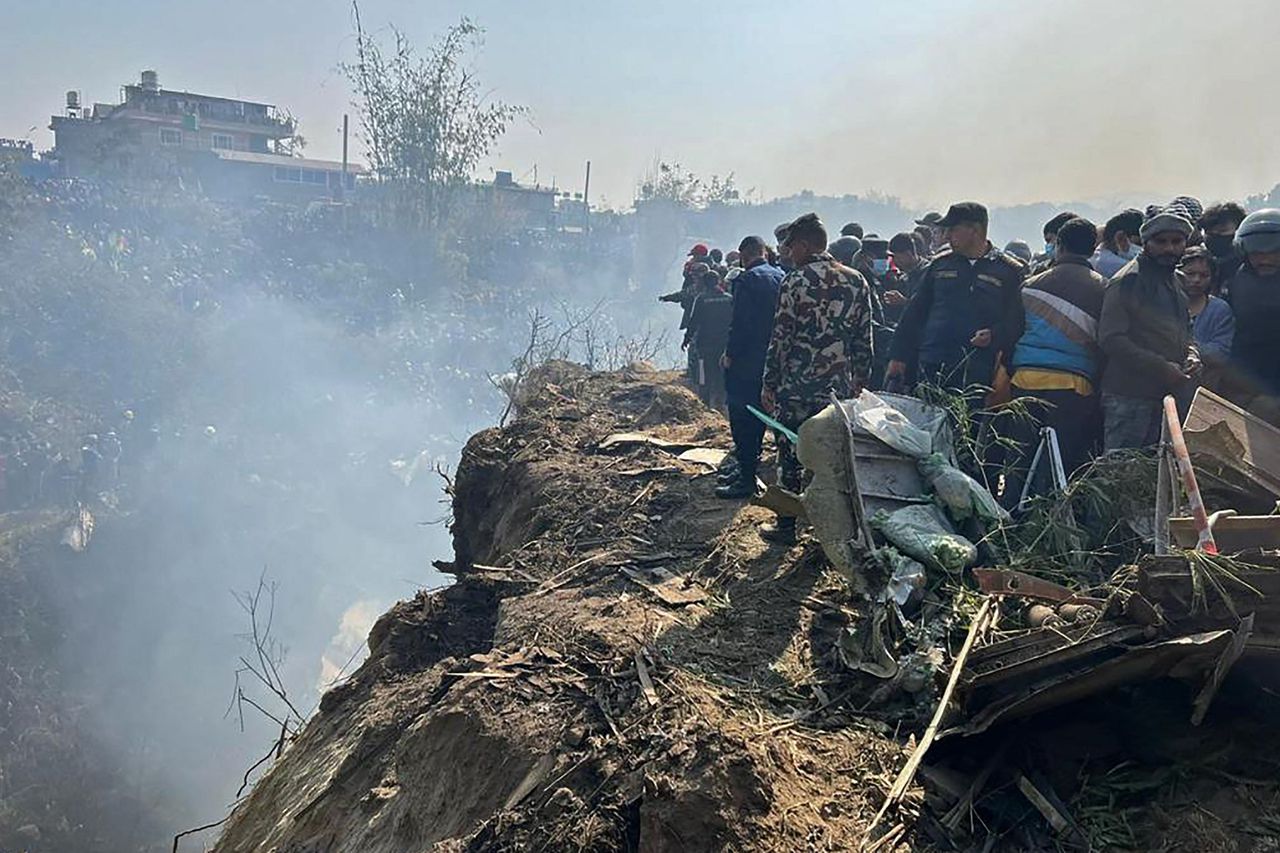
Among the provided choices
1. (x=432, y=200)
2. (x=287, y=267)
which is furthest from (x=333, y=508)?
(x=432, y=200)

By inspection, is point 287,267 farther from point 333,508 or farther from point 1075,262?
point 1075,262

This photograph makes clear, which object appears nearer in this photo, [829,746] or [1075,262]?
[829,746]

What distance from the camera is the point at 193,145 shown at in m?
33.9

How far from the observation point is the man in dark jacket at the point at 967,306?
467 cm

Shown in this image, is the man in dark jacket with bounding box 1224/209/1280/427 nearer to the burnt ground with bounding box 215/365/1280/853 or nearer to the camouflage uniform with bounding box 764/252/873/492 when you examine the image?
the camouflage uniform with bounding box 764/252/873/492

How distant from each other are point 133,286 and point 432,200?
11.1 meters

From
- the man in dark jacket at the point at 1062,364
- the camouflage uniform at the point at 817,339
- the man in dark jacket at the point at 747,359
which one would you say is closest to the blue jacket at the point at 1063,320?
the man in dark jacket at the point at 1062,364

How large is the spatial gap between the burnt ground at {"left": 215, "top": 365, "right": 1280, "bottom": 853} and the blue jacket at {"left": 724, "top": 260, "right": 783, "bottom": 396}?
89cm

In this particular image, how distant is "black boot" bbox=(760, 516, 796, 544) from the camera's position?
4.83 meters

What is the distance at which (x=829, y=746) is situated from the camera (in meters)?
2.88

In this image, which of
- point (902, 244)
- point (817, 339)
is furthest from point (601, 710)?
point (902, 244)

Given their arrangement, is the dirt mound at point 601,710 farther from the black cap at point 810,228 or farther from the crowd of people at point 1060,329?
the black cap at point 810,228

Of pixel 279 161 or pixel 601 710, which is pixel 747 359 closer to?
pixel 601 710

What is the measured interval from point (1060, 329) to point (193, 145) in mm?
36379
